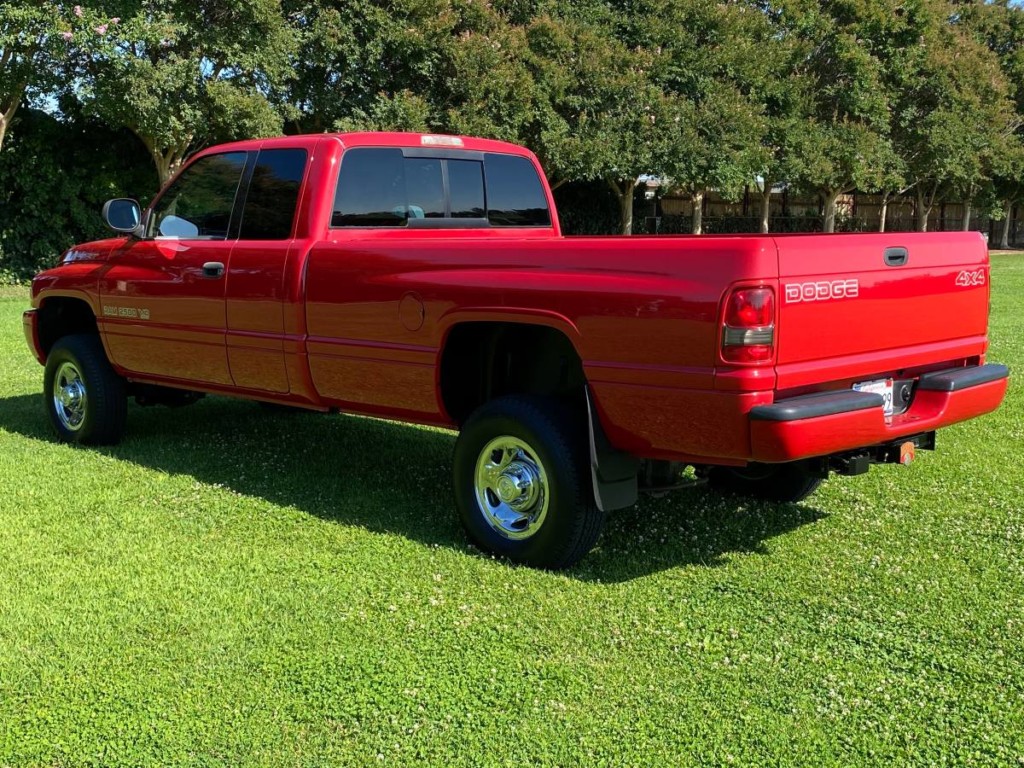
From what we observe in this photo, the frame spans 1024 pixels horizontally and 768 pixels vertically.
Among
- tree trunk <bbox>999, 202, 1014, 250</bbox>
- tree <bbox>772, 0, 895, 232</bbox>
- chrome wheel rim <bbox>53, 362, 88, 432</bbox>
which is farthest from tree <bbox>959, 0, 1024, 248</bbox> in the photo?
chrome wheel rim <bbox>53, 362, 88, 432</bbox>

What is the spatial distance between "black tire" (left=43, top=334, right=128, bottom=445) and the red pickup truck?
0.03 metres

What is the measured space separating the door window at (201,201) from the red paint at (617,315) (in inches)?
4.4

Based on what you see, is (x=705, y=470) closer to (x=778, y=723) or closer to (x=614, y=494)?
(x=614, y=494)

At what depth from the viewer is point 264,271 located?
17.6ft

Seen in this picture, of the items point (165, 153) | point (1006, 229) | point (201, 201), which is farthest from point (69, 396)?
point (1006, 229)

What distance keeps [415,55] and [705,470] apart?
18.8 m

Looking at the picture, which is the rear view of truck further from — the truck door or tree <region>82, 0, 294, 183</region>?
tree <region>82, 0, 294, 183</region>

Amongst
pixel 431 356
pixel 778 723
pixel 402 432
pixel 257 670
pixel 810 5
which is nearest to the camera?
pixel 778 723

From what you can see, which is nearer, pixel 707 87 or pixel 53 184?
pixel 53 184

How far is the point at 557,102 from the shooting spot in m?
23.6

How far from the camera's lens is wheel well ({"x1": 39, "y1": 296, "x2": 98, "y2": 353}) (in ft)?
23.6

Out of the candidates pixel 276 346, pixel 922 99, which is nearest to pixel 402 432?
pixel 276 346

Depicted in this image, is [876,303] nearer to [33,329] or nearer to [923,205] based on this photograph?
[33,329]

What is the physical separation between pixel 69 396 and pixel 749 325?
5.22 metres
